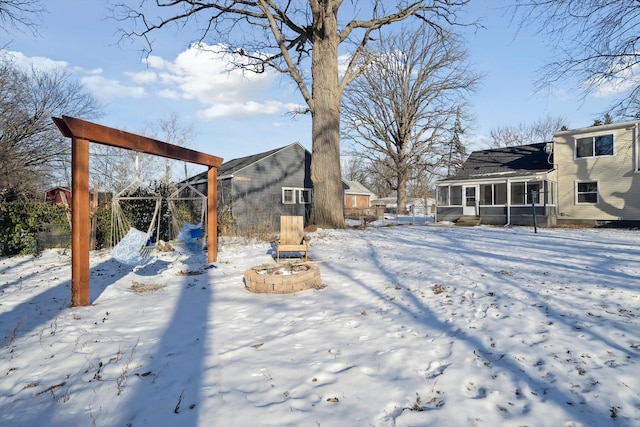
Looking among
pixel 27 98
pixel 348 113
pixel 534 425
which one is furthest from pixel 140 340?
pixel 348 113

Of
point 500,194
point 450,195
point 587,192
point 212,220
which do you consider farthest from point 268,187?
point 587,192

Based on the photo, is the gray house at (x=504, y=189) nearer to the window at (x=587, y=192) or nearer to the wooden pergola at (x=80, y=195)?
the window at (x=587, y=192)

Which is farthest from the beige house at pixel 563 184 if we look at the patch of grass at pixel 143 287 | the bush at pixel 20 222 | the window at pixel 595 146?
the bush at pixel 20 222

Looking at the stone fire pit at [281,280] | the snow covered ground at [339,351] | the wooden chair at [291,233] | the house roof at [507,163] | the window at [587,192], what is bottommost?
the snow covered ground at [339,351]

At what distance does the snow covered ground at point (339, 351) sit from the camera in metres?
2.25

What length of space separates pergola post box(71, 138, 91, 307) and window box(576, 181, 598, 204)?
20.5 m

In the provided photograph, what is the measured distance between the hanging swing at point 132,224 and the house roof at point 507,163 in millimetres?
16434

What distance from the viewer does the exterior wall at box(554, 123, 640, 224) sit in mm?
15781

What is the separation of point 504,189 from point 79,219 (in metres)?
19.7

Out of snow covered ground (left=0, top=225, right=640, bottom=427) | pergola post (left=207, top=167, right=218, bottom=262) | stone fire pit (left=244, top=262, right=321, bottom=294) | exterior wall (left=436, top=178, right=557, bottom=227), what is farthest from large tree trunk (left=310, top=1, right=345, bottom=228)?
exterior wall (left=436, top=178, right=557, bottom=227)

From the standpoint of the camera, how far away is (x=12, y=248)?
372 inches

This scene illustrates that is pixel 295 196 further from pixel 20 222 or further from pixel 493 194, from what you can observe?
pixel 20 222

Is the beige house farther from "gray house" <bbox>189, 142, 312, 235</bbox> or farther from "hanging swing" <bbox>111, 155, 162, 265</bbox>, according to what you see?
"hanging swing" <bbox>111, 155, 162, 265</bbox>

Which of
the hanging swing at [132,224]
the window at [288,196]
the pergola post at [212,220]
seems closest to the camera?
the hanging swing at [132,224]
